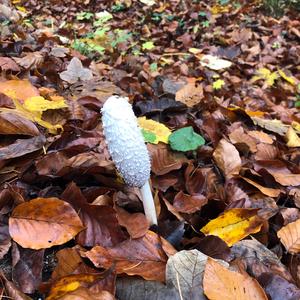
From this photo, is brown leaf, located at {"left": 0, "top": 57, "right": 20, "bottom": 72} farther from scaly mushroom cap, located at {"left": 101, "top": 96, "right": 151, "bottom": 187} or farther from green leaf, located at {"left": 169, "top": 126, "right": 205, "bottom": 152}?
scaly mushroom cap, located at {"left": 101, "top": 96, "right": 151, "bottom": 187}

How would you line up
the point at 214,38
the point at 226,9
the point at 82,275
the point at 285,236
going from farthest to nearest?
the point at 226,9 → the point at 214,38 → the point at 285,236 → the point at 82,275

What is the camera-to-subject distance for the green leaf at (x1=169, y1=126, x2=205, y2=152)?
1.66 m

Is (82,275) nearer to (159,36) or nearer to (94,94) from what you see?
(94,94)


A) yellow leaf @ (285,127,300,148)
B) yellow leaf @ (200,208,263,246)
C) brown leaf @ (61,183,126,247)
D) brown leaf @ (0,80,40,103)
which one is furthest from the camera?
yellow leaf @ (285,127,300,148)

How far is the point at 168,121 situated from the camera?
209 cm

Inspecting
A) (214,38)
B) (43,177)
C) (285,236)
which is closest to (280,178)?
(285,236)

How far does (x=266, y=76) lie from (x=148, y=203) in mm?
2742

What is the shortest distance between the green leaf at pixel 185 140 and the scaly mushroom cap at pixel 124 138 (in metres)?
0.51

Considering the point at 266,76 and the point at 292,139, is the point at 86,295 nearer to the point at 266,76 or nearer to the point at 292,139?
the point at 292,139

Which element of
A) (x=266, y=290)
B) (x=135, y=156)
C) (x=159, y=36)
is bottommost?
(x=159, y=36)

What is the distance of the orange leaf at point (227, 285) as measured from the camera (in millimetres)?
1030

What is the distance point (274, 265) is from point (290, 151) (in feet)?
2.78

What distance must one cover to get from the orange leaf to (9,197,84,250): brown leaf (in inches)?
14.7

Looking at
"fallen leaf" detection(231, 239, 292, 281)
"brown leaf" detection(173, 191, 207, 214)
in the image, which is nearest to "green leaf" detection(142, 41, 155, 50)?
"brown leaf" detection(173, 191, 207, 214)
